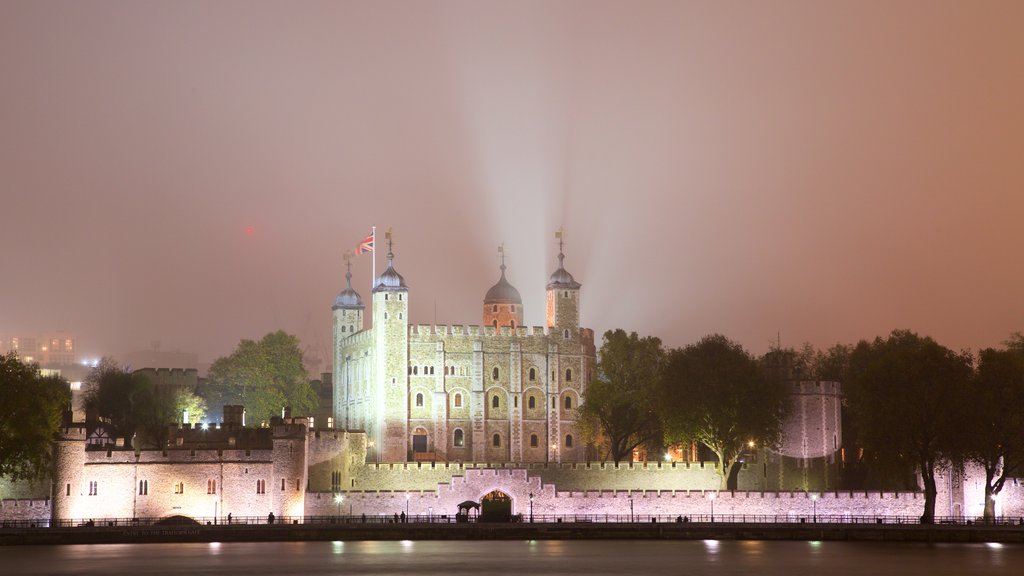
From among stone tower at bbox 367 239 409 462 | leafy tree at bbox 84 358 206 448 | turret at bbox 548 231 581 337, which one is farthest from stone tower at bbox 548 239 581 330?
leafy tree at bbox 84 358 206 448

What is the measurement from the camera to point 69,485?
289ft

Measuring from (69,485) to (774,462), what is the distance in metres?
38.1

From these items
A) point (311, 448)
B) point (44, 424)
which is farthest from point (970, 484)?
point (44, 424)

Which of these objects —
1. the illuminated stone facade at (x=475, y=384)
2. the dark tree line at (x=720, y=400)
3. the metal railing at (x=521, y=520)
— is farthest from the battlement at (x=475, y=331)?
the metal railing at (x=521, y=520)

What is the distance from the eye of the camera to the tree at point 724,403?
324ft

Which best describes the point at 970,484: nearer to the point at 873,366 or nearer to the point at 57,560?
the point at 873,366

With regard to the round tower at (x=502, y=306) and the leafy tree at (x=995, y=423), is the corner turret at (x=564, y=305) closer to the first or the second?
the round tower at (x=502, y=306)

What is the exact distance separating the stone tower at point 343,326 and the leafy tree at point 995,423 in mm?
51695

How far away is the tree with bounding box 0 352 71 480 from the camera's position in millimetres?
86250

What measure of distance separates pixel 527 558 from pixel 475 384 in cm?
4177

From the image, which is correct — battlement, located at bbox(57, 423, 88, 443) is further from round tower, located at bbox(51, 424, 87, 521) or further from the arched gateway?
the arched gateway

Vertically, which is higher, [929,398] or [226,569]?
[929,398]

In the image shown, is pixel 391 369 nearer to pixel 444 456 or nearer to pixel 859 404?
pixel 444 456

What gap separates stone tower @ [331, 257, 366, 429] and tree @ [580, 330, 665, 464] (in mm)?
21380
